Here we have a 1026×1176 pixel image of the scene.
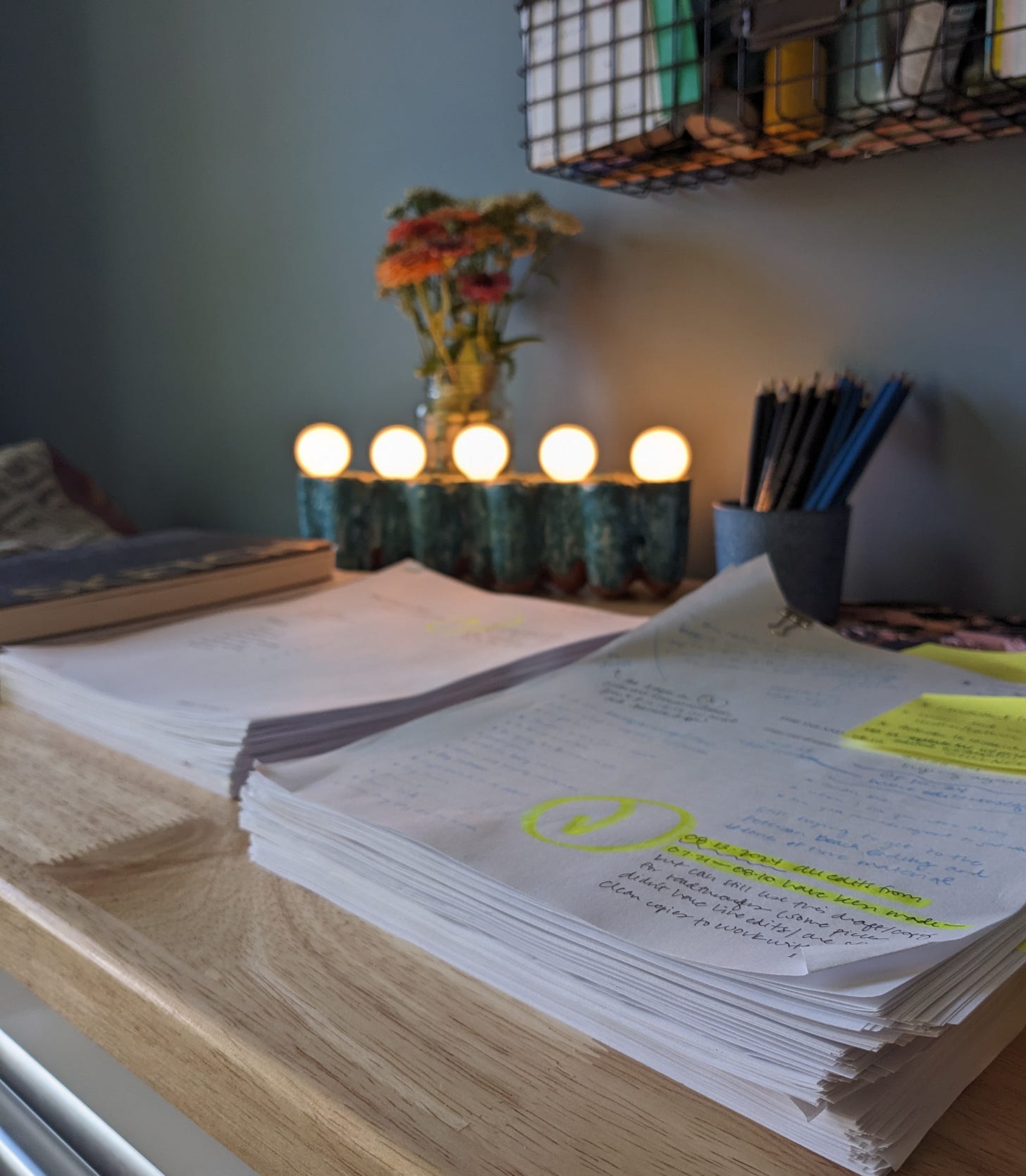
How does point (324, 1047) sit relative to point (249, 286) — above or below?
below

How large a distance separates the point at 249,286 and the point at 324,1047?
4.41 feet

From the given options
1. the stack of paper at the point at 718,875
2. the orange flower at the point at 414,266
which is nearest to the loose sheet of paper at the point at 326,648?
the stack of paper at the point at 718,875

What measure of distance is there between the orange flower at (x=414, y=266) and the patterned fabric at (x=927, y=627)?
507 mm

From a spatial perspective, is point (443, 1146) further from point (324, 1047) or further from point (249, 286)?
point (249, 286)

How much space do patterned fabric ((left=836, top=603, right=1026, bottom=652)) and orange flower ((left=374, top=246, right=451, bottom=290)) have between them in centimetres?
51

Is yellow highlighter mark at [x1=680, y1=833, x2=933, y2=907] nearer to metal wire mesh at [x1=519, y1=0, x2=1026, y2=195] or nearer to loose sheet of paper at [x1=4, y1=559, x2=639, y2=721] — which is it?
loose sheet of paper at [x1=4, y1=559, x2=639, y2=721]

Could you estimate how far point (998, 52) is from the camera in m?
0.65

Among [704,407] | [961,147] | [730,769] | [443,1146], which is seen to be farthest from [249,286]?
[443,1146]

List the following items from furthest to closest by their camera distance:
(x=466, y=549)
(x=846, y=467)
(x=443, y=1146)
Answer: (x=466, y=549) → (x=846, y=467) → (x=443, y=1146)

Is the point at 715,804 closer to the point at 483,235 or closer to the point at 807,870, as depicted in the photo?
the point at 807,870

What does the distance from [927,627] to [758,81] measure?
448 millimetres

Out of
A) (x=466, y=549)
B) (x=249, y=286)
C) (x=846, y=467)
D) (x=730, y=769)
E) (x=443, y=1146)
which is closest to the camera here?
(x=443, y=1146)

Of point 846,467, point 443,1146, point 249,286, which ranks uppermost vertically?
point 249,286

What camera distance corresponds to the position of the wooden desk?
0.26 metres
